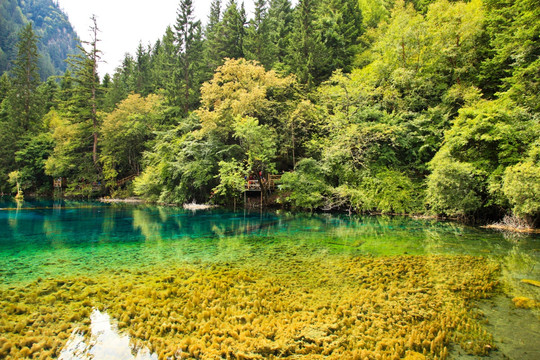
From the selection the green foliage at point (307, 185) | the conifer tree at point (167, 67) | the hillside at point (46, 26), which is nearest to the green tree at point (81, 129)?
the conifer tree at point (167, 67)

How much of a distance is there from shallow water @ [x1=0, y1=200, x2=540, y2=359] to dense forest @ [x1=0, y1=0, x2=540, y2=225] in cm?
327

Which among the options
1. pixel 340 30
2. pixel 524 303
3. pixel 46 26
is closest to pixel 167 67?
pixel 340 30

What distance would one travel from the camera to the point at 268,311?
14.1 feet

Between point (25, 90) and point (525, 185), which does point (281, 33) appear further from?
point (25, 90)

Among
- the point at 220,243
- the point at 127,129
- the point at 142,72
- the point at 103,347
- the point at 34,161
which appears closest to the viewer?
the point at 103,347

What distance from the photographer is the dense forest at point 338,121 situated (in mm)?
12750

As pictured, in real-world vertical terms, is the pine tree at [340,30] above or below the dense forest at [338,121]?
above

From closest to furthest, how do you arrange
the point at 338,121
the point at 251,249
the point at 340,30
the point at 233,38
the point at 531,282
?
the point at 531,282, the point at 251,249, the point at 338,121, the point at 340,30, the point at 233,38

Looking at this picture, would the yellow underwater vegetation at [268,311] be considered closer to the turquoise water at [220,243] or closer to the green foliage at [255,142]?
the turquoise water at [220,243]

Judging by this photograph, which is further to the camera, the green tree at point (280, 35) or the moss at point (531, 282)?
the green tree at point (280, 35)

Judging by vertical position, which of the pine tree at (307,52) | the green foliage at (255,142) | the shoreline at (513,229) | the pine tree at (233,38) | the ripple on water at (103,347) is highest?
the pine tree at (233,38)

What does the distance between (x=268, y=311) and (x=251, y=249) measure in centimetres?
444

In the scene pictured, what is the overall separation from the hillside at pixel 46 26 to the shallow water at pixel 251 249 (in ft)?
387

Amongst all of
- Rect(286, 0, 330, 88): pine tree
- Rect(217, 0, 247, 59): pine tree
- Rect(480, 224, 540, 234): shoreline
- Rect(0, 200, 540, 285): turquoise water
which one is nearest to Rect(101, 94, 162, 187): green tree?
Rect(217, 0, 247, 59): pine tree
